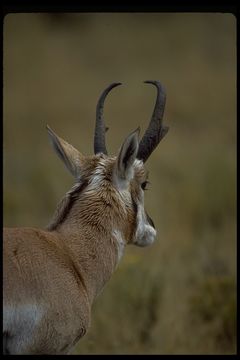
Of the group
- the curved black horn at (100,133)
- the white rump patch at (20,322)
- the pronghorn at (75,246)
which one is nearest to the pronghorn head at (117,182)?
the pronghorn at (75,246)

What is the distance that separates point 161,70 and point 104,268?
1875 centimetres

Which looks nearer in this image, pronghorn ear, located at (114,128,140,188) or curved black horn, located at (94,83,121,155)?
pronghorn ear, located at (114,128,140,188)

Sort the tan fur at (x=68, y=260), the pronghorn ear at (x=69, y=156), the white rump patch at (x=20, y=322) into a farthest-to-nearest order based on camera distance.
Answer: the pronghorn ear at (x=69, y=156) → the tan fur at (x=68, y=260) → the white rump patch at (x=20, y=322)

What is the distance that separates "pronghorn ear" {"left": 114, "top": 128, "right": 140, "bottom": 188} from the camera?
21.8 feet

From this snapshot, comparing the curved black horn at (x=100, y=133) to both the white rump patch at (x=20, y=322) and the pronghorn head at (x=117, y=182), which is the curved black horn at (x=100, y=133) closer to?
the pronghorn head at (x=117, y=182)

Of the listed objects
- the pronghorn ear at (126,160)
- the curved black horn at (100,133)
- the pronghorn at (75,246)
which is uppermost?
the curved black horn at (100,133)

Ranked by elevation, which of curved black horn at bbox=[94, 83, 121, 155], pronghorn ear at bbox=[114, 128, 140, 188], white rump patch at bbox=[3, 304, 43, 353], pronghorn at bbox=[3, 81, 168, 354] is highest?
curved black horn at bbox=[94, 83, 121, 155]

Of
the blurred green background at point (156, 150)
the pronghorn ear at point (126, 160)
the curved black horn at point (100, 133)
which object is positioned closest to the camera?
the pronghorn ear at point (126, 160)

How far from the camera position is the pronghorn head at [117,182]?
268 inches

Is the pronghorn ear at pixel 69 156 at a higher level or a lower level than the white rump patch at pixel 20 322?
higher

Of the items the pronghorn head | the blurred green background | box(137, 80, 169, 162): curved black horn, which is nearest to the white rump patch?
the pronghorn head

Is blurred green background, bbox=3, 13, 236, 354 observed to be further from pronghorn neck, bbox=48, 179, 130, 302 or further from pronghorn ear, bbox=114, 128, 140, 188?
pronghorn ear, bbox=114, 128, 140, 188
